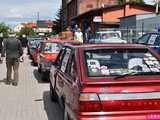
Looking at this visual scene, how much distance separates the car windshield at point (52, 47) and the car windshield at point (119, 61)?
981 cm

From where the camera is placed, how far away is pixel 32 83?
1582 cm

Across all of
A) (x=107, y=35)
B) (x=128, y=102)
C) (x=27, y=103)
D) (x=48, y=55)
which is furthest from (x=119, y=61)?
(x=107, y=35)

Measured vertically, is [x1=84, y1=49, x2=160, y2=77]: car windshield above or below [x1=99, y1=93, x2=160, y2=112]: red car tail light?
above

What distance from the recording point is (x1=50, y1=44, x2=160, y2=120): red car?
610 cm

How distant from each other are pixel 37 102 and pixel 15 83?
379 cm

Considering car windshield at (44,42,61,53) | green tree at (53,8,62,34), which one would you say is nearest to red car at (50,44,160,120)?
car windshield at (44,42,61,53)

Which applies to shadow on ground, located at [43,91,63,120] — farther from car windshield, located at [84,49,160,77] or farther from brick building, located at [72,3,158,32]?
brick building, located at [72,3,158,32]

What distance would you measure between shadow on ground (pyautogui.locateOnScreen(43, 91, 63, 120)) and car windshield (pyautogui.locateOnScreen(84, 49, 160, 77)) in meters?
2.50

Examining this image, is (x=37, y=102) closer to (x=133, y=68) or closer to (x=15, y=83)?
(x=15, y=83)

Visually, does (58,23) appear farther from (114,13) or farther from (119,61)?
(119,61)

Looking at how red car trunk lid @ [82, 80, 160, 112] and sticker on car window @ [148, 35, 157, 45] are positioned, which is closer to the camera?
red car trunk lid @ [82, 80, 160, 112]

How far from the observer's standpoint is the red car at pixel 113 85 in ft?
20.0

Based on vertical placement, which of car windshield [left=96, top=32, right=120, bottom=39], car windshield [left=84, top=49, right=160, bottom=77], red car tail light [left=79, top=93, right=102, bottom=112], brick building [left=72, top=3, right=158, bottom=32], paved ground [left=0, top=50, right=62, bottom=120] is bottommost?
paved ground [left=0, top=50, right=62, bottom=120]

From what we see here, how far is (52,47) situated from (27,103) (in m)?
A: 6.17
